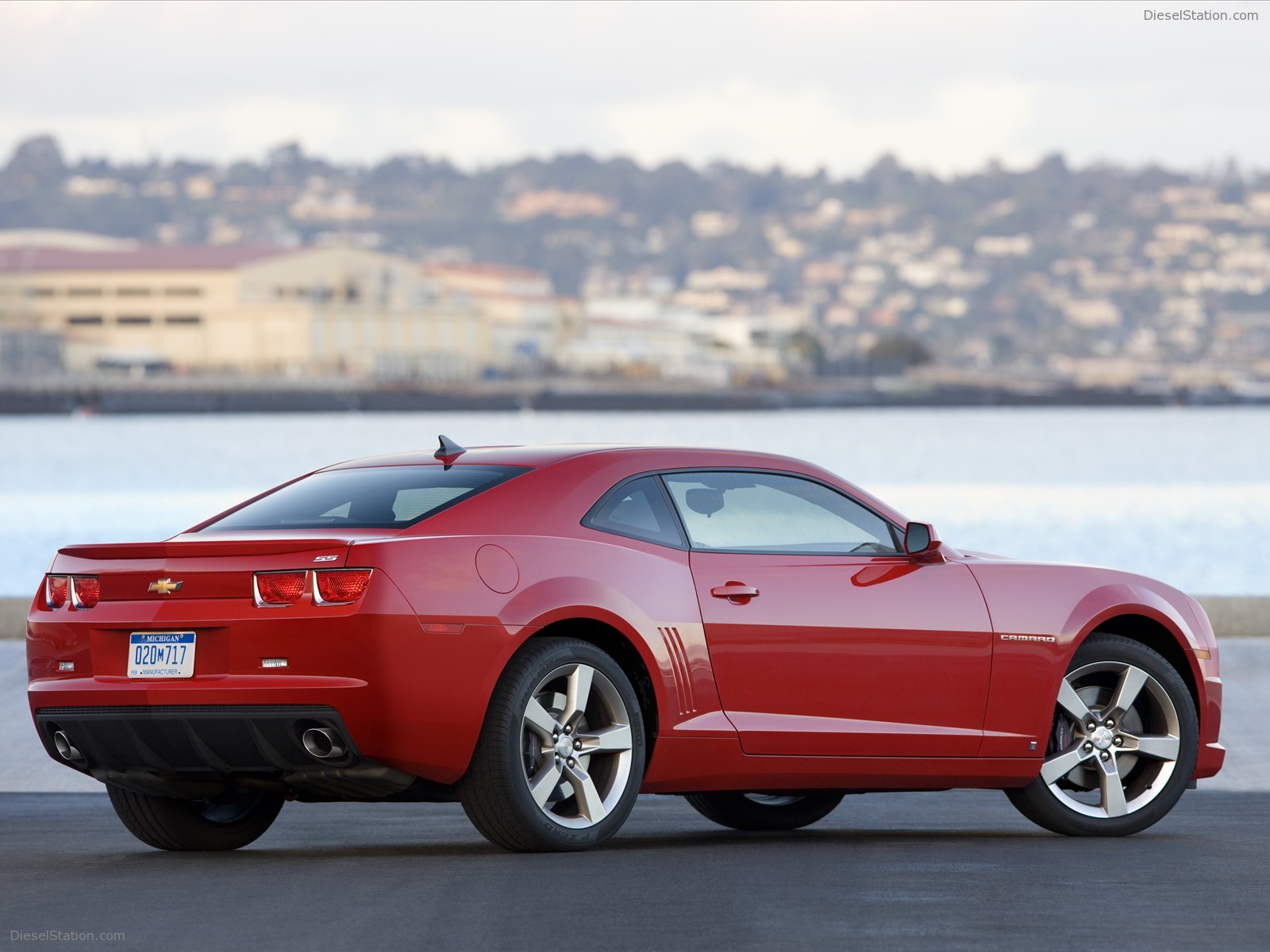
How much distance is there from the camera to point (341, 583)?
700 centimetres

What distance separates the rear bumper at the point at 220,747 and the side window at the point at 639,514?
1.12 m

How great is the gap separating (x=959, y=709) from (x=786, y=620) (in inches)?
32.2

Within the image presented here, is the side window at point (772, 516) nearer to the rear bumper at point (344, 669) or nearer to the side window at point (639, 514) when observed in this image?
the side window at point (639, 514)

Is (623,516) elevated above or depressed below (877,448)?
above

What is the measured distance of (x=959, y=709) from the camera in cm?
820

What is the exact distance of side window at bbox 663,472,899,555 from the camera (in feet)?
26.1

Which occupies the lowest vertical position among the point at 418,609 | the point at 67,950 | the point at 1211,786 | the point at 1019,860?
the point at 1211,786

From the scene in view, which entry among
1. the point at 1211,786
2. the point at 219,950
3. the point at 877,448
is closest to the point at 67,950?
the point at 219,950

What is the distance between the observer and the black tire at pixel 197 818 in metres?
8.02

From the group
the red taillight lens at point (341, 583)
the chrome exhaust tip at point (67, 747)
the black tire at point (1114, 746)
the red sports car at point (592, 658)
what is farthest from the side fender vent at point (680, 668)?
the chrome exhaust tip at point (67, 747)

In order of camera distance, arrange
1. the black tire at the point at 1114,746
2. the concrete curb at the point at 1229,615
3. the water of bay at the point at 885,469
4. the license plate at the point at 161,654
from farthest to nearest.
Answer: the water of bay at the point at 885,469, the concrete curb at the point at 1229,615, the black tire at the point at 1114,746, the license plate at the point at 161,654

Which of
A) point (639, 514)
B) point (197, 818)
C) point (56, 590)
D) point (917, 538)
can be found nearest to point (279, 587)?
point (56, 590)

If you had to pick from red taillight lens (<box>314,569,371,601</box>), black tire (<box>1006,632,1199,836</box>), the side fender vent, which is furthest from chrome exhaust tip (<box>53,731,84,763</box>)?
black tire (<box>1006,632,1199,836</box>)

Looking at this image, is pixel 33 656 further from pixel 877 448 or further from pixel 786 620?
pixel 877 448
